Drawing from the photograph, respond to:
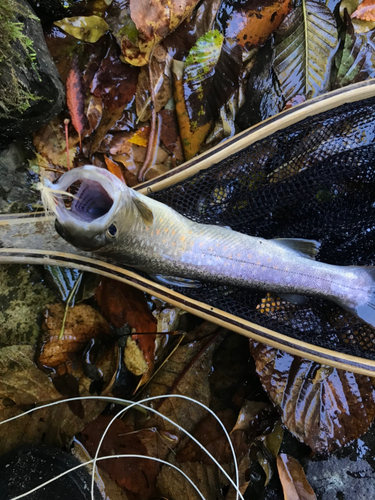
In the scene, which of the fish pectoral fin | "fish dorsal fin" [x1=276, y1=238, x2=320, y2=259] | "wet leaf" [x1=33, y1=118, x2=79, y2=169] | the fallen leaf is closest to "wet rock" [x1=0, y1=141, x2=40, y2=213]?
"wet leaf" [x1=33, y1=118, x2=79, y2=169]

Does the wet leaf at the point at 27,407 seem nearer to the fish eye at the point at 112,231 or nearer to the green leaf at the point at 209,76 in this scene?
the fish eye at the point at 112,231

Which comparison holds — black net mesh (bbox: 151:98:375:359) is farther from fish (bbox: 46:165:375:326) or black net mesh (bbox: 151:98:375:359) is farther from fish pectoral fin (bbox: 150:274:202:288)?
fish (bbox: 46:165:375:326)

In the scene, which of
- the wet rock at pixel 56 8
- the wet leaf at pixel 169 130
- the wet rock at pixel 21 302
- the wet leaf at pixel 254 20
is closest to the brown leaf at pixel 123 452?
the wet rock at pixel 21 302

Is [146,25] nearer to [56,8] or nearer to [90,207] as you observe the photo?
[56,8]

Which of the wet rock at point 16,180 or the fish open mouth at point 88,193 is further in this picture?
the wet rock at point 16,180

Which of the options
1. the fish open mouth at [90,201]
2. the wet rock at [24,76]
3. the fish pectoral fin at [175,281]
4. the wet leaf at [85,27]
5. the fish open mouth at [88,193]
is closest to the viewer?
the fish open mouth at [88,193]

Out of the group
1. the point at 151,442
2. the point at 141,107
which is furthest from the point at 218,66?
the point at 151,442

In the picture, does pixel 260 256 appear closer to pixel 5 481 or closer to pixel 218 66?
pixel 218 66
